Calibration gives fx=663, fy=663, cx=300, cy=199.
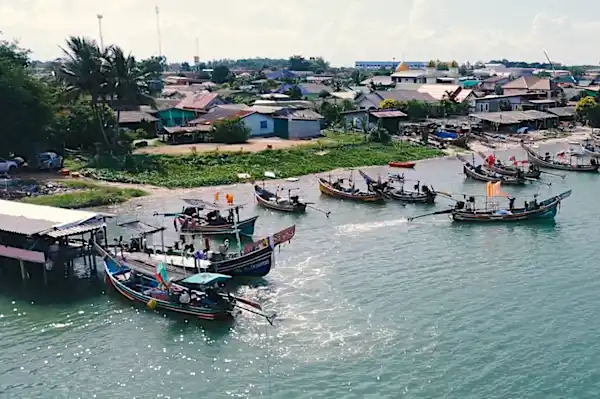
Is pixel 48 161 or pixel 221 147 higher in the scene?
pixel 48 161

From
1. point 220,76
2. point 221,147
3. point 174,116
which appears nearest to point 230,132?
point 221,147

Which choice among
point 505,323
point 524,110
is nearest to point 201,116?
point 524,110

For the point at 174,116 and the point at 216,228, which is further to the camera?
the point at 174,116

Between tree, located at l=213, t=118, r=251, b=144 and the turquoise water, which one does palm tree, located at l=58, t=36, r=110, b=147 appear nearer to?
tree, located at l=213, t=118, r=251, b=144

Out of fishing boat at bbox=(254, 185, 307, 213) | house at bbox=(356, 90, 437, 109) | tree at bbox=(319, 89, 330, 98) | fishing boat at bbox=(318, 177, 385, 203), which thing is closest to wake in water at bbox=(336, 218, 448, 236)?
fishing boat at bbox=(254, 185, 307, 213)

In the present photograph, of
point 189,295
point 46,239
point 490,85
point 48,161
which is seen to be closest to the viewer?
point 189,295

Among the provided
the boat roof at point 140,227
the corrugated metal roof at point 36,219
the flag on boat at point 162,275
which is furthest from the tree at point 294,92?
the flag on boat at point 162,275

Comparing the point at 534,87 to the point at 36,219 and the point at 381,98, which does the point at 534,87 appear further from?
the point at 36,219

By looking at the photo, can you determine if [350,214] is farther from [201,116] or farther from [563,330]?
[201,116]
